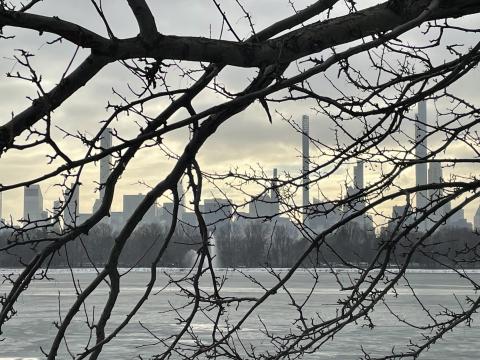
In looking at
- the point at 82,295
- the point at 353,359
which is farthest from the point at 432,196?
the point at 353,359

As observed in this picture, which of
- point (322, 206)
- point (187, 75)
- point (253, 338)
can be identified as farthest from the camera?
point (253, 338)

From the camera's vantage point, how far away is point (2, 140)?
2.61 metres

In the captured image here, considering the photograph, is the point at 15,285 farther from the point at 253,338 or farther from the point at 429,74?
the point at 253,338

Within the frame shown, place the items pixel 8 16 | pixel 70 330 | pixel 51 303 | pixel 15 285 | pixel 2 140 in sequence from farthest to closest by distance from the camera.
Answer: pixel 51 303, pixel 70 330, pixel 15 285, pixel 2 140, pixel 8 16

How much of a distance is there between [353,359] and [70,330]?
1007 centimetres

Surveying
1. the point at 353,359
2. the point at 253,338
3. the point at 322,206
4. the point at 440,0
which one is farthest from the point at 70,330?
the point at 440,0

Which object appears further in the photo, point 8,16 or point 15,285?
point 15,285

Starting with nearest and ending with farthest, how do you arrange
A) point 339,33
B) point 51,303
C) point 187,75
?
point 339,33
point 187,75
point 51,303

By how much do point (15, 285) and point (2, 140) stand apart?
34.3 inches

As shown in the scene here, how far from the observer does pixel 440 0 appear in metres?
2.74

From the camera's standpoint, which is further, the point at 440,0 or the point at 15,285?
the point at 15,285

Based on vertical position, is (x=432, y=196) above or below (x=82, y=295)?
above

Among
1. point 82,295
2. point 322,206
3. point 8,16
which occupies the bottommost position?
point 82,295

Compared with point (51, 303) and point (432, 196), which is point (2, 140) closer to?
point (432, 196)
